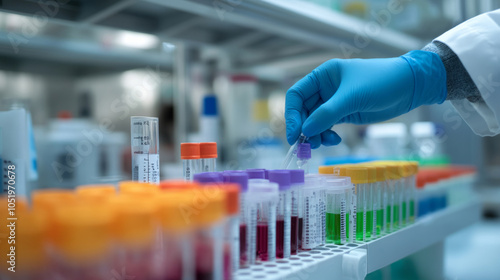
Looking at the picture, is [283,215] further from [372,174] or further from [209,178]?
[372,174]

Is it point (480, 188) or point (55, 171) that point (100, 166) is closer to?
point (55, 171)

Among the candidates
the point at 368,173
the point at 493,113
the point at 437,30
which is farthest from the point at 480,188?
the point at 368,173

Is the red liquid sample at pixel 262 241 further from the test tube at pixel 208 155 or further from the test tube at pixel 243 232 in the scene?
the test tube at pixel 208 155

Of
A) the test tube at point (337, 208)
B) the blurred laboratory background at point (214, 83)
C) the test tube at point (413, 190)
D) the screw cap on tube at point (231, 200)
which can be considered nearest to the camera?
the screw cap on tube at point (231, 200)

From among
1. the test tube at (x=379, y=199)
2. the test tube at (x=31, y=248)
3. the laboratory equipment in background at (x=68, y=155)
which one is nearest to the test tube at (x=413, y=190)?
the test tube at (x=379, y=199)

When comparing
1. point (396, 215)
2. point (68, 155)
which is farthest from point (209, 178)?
point (68, 155)

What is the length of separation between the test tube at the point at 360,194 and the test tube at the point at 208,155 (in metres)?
0.30

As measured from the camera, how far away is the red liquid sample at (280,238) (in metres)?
0.66

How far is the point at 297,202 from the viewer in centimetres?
70

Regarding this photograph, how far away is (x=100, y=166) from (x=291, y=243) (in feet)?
4.23

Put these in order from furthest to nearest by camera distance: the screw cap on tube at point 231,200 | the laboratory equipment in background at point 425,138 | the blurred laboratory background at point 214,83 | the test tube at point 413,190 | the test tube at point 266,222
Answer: the laboratory equipment in background at point 425,138, the blurred laboratory background at point 214,83, the test tube at point 413,190, the test tube at point 266,222, the screw cap on tube at point 231,200

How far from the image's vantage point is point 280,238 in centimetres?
67

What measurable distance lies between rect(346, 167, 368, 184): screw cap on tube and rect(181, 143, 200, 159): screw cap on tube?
338 mm

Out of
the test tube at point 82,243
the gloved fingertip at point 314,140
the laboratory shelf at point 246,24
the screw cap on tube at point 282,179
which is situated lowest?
the test tube at point 82,243
